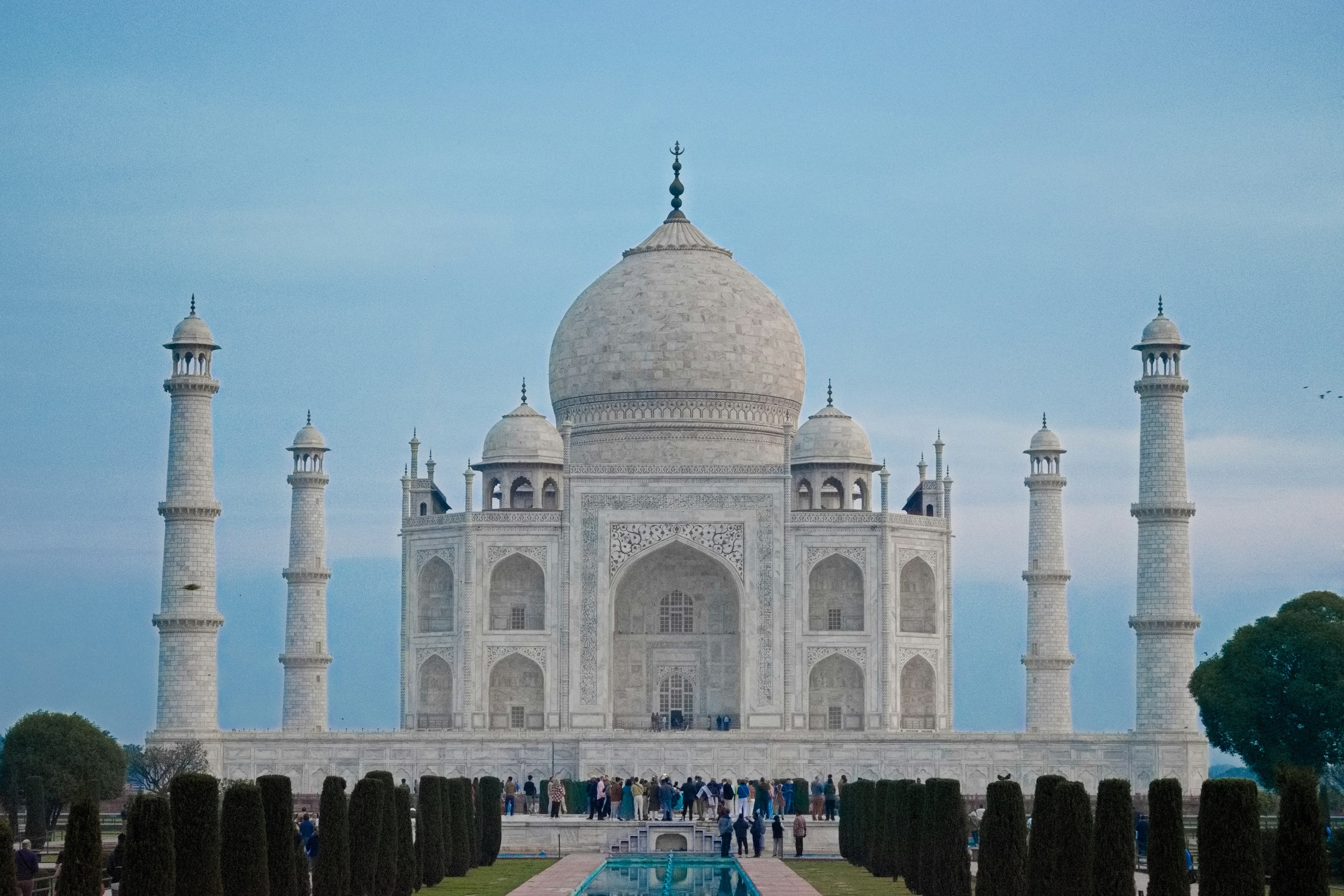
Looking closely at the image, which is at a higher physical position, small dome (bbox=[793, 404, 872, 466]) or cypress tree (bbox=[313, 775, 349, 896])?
small dome (bbox=[793, 404, 872, 466])

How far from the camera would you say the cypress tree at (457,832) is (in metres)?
21.8

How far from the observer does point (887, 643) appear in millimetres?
34281

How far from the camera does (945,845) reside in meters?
18.7

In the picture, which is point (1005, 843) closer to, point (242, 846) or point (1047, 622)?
point (242, 846)

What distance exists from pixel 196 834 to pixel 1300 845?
666 centimetres

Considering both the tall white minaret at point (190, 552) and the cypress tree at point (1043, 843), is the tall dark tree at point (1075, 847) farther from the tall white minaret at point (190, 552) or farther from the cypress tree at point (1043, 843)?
the tall white minaret at point (190, 552)

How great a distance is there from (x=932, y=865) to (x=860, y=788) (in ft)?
18.2

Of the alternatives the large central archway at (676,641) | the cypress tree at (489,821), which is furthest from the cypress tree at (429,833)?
the large central archway at (676,641)

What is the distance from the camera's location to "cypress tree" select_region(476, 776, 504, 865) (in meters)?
23.9

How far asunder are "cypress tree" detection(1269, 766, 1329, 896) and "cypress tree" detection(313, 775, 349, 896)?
6.89m

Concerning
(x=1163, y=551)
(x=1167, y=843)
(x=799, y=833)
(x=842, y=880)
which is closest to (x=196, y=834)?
(x=1167, y=843)

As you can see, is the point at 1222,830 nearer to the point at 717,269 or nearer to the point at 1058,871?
the point at 1058,871

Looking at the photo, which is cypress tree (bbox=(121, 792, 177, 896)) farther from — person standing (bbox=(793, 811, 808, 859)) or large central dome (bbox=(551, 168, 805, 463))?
large central dome (bbox=(551, 168, 805, 463))

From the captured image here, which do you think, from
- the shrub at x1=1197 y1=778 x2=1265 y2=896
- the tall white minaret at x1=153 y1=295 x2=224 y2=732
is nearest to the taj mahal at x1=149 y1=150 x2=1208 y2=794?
the tall white minaret at x1=153 y1=295 x2=224 y2=732
